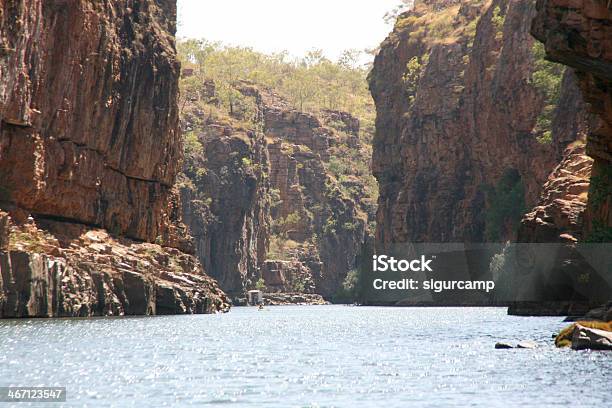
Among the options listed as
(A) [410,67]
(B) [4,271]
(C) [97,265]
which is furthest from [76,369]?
(A) [410,67]

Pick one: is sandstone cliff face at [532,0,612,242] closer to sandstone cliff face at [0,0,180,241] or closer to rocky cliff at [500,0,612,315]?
rocky cliff at [500,0,612,315]

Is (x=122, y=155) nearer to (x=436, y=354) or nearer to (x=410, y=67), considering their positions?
(x=436, y=354)

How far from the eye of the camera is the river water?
1193 inches

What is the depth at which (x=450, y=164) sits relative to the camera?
15988 cm

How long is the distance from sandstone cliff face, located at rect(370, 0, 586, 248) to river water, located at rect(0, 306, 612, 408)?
182 ft

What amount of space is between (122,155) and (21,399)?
260ft

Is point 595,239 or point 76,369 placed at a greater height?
point 595,239

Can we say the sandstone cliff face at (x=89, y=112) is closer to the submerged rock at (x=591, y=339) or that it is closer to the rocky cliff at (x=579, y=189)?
the rocky cliff at (x=579, y=189)

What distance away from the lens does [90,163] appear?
99.7 metres

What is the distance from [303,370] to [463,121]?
120 m

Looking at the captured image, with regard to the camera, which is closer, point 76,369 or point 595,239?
point 76,369

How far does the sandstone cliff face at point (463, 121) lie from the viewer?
128 m

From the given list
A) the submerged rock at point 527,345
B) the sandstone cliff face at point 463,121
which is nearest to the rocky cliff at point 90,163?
the submerged rock at point 527,345

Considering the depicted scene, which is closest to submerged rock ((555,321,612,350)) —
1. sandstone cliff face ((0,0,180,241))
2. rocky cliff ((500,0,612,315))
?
rocky cliff ((500,0,612,315))
